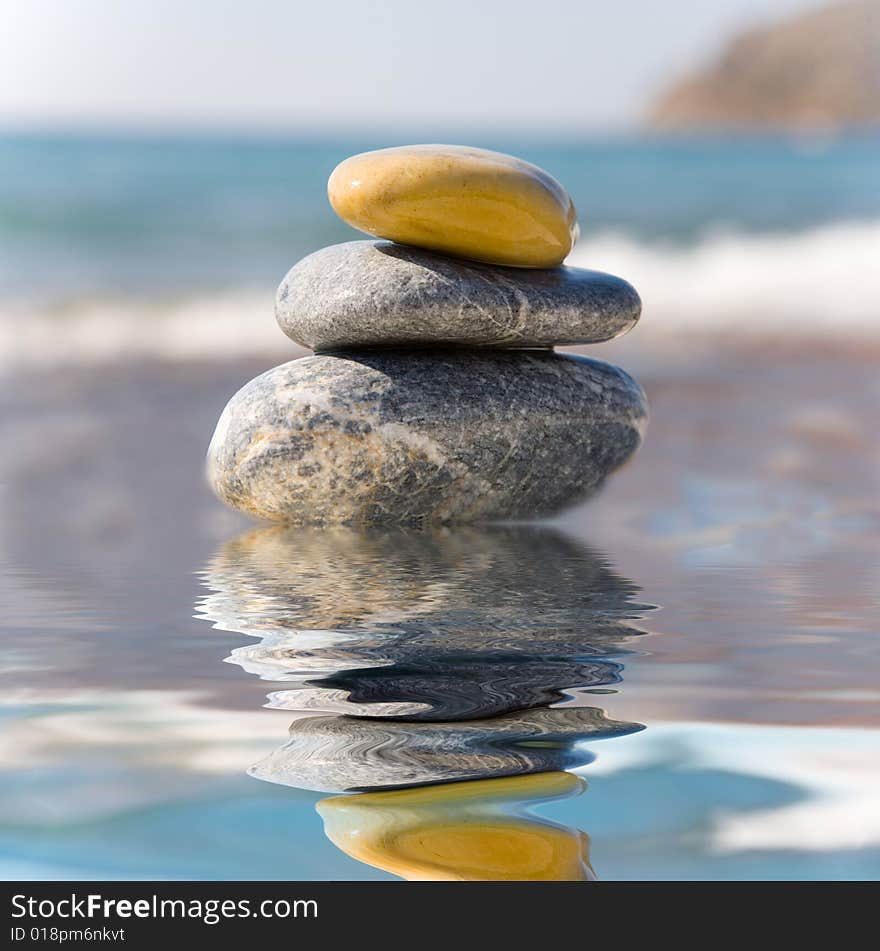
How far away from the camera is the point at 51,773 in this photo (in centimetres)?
179

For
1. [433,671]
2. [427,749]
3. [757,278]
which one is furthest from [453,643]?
[757,278]

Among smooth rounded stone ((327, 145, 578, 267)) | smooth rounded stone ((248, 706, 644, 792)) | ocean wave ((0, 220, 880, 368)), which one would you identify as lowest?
smooth rounded stone ((248, 706, 644, 792))

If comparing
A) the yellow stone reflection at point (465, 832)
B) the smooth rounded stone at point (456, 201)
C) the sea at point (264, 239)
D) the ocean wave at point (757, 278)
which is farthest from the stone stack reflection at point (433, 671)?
the ocean wave at point (757, 278)

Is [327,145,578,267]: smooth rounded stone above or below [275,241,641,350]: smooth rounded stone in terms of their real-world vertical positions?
Answer: above

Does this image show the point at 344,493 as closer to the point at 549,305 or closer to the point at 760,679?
the point at 549,305

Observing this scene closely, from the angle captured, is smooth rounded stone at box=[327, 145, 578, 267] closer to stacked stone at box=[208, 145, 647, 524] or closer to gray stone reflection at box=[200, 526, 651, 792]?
stacked stone at box=[208, 145, 647, 524]

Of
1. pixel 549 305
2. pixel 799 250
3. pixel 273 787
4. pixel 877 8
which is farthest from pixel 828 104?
pixel 273 787

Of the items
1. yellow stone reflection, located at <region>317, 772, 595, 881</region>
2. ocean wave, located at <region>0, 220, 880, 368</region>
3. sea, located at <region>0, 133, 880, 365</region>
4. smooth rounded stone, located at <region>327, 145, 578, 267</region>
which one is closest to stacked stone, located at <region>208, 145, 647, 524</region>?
smooth rounded stone, located at <region>327, 145, 578, 267</region>

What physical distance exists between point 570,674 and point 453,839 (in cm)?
71

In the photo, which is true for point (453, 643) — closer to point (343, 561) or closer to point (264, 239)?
point (343, 561)

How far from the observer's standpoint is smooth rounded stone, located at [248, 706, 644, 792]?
1754 mm

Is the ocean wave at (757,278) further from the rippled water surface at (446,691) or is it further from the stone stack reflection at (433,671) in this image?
the stone stack reflection at (433,671)

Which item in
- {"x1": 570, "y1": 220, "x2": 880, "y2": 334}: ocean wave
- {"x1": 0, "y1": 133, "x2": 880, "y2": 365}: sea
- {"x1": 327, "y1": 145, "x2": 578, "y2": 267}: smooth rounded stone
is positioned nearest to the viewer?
{"x1": 327, "y1": 145, "x2": 578, "y2": 267}: smooth rounded stone

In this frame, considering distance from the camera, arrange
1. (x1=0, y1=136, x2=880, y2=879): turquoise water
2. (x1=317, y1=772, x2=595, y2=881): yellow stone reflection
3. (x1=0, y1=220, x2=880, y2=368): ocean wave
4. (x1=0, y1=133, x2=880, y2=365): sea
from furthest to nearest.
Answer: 1. (x1=0, y1=133, x2=880, y2=365): sea
2. (x1=0, y1=220, x2=880, y2=368): ocean wave
3. (x1=0, y1=136, x2=880, y2=879): turquoise water
4. (x1=317, y1=772, x2=595, y2=881): yellow stone reflection
